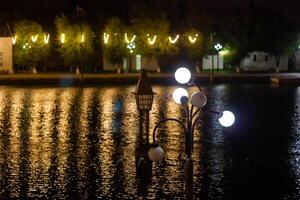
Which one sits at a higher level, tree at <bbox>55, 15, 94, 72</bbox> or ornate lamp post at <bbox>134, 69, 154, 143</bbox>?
tree at <bbox>55, 15, 94, 72</bbox>

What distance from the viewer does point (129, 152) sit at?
18672 millimetres

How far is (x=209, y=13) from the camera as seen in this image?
76.6 m

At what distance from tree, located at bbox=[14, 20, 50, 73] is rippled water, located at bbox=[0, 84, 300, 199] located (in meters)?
26.7

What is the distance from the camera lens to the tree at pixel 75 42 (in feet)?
196

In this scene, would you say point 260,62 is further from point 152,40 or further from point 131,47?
point 131,47

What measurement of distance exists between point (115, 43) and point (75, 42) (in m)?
3.43

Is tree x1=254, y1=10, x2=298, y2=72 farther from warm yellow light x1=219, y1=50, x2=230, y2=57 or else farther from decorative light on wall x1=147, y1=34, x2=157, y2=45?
decorative light on wall x1=147, y1=34, x2=157, y2=45

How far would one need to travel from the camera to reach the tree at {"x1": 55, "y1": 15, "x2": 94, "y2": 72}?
5981 cm

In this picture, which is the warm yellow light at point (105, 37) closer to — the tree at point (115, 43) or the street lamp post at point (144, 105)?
the tree at point (115, 43)

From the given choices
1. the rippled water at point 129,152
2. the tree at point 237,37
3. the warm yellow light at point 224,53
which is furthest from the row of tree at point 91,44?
Result: the rippled water at point 129,152

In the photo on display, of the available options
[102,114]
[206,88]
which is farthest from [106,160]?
[206,88]

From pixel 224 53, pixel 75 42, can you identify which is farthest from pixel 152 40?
pixel 224 53

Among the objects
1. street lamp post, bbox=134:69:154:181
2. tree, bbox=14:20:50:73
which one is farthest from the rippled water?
tree, bbox=14:20:50:73

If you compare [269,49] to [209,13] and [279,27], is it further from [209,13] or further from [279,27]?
[209,13]
